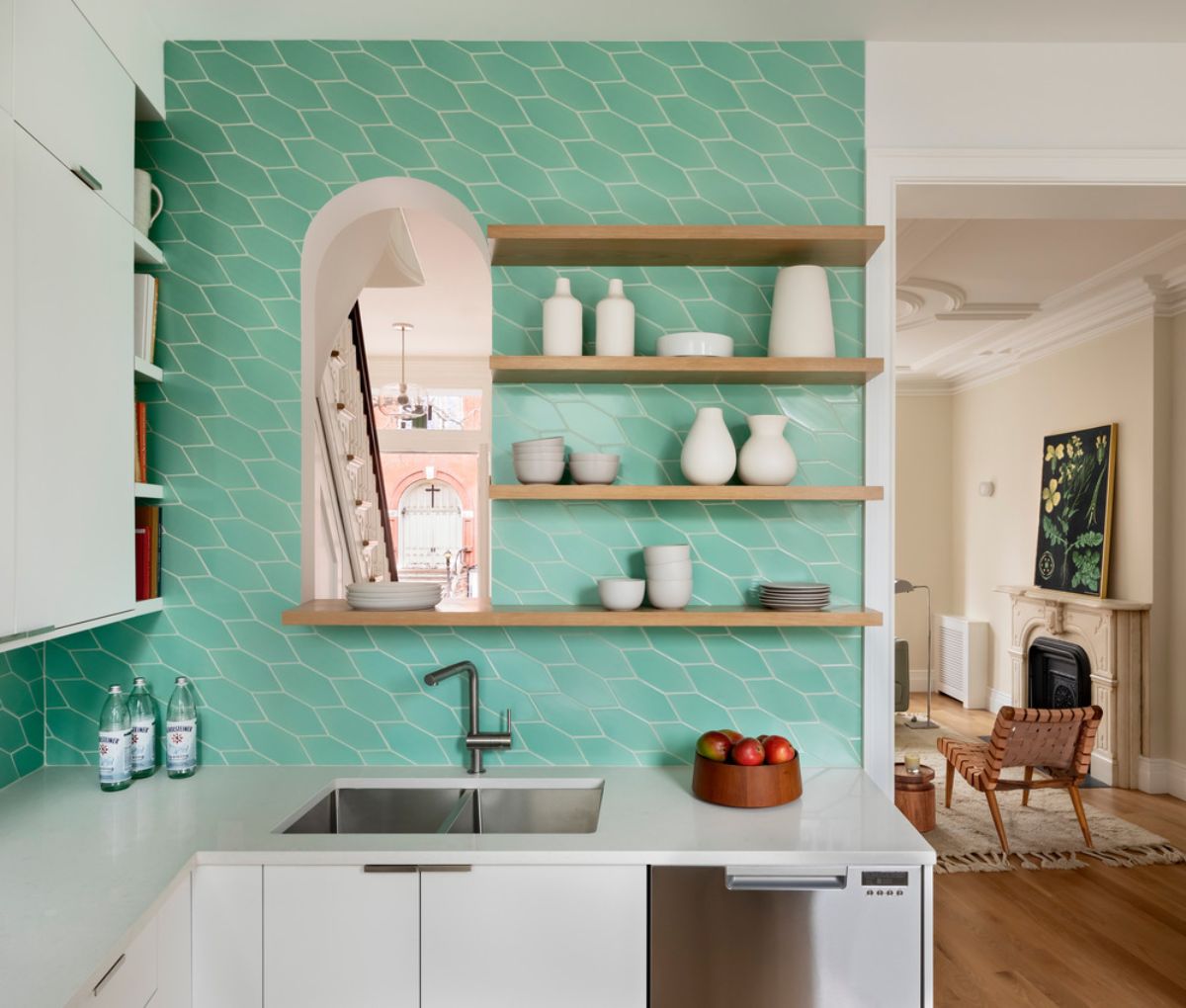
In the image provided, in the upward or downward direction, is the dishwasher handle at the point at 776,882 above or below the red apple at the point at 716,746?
below

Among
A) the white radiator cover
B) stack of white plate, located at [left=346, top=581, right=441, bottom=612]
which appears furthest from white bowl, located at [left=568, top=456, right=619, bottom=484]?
the white radiator cover

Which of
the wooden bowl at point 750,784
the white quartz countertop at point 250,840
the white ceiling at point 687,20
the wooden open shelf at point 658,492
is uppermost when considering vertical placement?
the white ceiling at point 687,20

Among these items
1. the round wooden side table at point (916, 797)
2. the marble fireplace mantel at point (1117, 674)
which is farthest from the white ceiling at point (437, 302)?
the marble fireplace mantel at point (1117, 674)

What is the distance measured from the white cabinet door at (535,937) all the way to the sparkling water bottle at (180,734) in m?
0.80

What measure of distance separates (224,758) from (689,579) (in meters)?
1.27

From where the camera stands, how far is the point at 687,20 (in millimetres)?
2137

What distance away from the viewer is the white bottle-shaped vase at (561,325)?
2078 mm

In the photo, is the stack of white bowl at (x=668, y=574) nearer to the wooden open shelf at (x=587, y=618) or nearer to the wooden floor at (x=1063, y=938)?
the wooden open shelf at (x=587, y=618)

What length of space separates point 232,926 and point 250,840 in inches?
6.1

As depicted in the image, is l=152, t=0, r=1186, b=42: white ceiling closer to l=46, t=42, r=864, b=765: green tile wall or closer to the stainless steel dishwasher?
l=46, t=42, r=864, b=765: green tile wall

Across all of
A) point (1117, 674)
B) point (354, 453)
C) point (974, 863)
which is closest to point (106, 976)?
point (354, 453)

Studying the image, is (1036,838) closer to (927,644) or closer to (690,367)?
(690,367)

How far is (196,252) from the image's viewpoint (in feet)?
7.31

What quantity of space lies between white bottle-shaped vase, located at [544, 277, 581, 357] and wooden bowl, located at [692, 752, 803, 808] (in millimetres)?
1008
